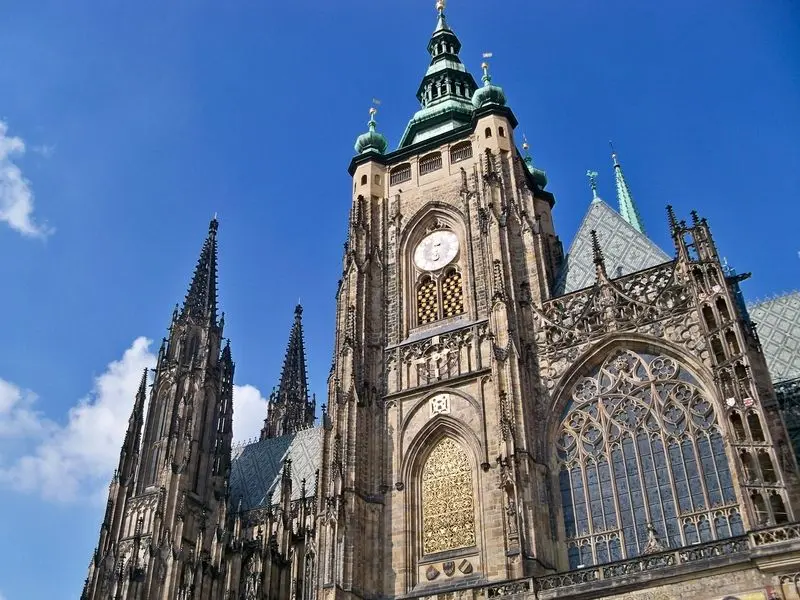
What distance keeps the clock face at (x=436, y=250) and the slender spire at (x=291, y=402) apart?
24.3 meters

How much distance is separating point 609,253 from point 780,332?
607 cm

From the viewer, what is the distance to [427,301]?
2955cm

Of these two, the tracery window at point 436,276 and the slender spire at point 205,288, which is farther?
the slender spire at point 205,288

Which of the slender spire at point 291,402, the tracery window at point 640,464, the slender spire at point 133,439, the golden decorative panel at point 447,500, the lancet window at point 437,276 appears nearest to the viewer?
the tracery window at point 640,464

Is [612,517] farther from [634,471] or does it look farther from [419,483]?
[419,483]

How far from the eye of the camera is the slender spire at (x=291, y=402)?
52500 millimetres

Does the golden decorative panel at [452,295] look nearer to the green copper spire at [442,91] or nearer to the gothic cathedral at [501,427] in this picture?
the gothic cathedral at [501,427]

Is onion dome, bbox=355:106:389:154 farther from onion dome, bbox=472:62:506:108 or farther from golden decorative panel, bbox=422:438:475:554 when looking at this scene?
golden decorative panel, bbox=422:438:475:554

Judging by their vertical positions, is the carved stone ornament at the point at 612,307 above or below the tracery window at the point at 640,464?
above

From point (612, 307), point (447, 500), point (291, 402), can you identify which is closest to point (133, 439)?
point (291, 402)

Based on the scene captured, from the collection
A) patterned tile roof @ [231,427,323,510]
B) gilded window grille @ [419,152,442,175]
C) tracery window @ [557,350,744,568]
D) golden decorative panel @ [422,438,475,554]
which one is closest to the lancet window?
gilded window grille @ [419,152,442,175]

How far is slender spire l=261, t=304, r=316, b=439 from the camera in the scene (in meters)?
52.5

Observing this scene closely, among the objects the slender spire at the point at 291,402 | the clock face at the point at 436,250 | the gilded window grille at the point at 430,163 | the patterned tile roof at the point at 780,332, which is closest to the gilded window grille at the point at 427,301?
the clock face at the point at 436,250

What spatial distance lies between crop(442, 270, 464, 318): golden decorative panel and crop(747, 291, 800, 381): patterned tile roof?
392 inches
